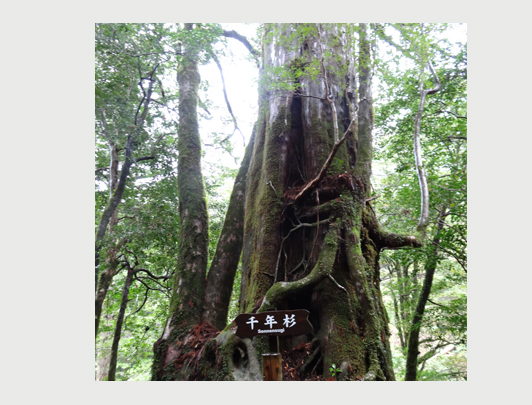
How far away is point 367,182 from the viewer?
3602 mm

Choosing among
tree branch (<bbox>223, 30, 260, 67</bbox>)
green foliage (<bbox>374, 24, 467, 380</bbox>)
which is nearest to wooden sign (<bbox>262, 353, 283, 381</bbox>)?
green foliage (<bbox>374, 24, 467, 380</bbox>)

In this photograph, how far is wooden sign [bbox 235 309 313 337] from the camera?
240cm

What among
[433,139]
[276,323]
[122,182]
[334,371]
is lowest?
[334,371]

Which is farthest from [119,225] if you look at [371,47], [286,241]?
[371,47]

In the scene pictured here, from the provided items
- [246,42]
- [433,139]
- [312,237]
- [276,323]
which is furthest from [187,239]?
[246,42]

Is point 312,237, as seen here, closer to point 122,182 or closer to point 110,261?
point 122,182

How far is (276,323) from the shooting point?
2.43 m

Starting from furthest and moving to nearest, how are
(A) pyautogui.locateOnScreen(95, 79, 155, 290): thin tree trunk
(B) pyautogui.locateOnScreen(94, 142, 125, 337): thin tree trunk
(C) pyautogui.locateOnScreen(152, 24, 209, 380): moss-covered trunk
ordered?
(B) pyautogui.locateOnScreen(94, 142, 125, 337): thin tree trunk
(A) pyautogui.locateOnScreen(95, 79, 155, 290): thin tree trunk
(C) pyautogui.locateOnScreen(152, 24, 209, 380): moss-covered trunk

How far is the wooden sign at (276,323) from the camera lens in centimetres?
240

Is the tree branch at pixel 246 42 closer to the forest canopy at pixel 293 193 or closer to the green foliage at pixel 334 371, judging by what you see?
the forest canopy at pixel 293 193

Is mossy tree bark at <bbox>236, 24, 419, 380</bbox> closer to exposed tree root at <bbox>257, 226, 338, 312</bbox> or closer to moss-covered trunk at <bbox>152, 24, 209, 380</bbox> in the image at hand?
exposed tree root at <bbox>257, 226, 338, 312</bbox>

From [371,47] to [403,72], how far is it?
2.11 feet

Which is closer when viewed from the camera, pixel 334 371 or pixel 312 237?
pixel 334 371

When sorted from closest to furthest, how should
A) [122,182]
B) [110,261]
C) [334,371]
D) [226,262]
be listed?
[334,371] < [226,262] < [122,182] < [110,261]
